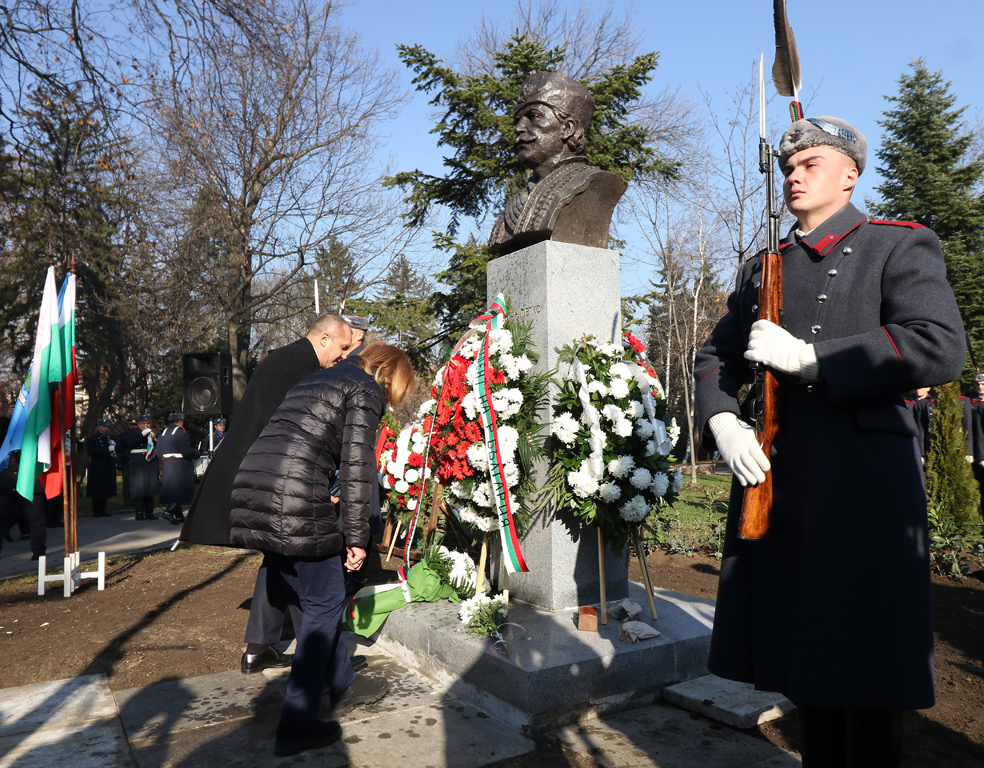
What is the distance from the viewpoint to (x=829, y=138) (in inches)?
75.1

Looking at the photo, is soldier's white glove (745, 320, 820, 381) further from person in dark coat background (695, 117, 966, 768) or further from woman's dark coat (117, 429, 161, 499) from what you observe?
woman's dark coat (117, 429, 161, 499)

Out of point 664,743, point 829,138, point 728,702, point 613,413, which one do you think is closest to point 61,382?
point 613,413

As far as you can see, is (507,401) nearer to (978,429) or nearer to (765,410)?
(765,410)

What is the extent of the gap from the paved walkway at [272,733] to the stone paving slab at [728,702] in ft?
0.17

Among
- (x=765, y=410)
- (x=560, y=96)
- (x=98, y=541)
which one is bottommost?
(x=98, y=541)

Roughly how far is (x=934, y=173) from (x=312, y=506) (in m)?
28.3

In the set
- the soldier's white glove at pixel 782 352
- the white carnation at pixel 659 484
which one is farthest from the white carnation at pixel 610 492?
the soldier's white glove at pixel 782 352

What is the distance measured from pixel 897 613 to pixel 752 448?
498mm

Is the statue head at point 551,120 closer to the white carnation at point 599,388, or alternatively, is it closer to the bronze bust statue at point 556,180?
the bronze bust statue at point 556,180

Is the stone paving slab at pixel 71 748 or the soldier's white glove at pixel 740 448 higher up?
the soldier's white glove at pixel 740 448

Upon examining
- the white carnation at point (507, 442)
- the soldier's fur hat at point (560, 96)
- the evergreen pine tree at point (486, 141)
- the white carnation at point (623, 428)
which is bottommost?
the white carnation at point (507, 442)

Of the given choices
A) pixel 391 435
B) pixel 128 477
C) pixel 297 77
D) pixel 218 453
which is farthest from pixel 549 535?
pixel 297 77

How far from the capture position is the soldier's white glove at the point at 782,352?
5.71ft

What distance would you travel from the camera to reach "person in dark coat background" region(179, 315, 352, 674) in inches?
158
